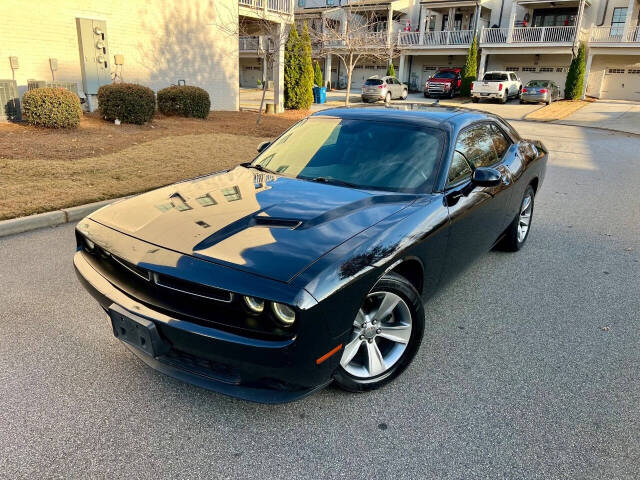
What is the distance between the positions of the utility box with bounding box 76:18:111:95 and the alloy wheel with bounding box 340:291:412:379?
1337 centimetres

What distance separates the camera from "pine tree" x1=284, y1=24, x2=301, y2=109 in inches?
790

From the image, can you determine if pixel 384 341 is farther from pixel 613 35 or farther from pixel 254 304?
pixel 613 35

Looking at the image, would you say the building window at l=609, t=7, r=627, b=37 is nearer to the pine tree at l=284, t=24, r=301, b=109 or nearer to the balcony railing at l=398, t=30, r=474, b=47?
the balcony railing at l=398, t=30, r=474, b=47

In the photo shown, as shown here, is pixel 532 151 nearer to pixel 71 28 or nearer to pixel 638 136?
pixel 71 28

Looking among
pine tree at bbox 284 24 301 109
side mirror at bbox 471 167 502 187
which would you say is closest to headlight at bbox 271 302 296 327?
side mirror at bbox 471 167 502 187

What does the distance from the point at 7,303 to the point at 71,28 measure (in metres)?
11.8

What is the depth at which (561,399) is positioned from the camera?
2.71m

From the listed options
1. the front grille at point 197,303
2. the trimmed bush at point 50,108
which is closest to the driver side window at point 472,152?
the front grille at point 197,303

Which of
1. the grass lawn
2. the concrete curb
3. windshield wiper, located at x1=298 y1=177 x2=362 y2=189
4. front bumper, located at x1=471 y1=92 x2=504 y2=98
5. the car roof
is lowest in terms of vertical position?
the concrete curb

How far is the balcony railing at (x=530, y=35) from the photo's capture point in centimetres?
3110

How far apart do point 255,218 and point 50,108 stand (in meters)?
→ 9.59

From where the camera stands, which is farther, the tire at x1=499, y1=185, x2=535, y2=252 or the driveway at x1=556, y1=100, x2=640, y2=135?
the driveway at x1=556, y1=100, x2=640, y2=135

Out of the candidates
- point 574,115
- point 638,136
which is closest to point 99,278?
point 638,136

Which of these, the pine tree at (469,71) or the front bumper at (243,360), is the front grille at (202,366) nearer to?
the front bumper at (243,360)
